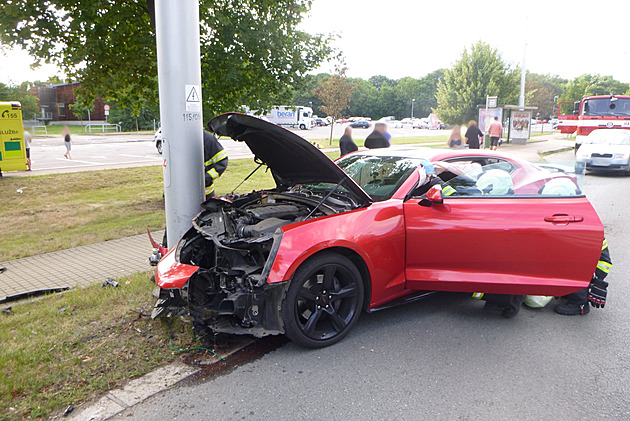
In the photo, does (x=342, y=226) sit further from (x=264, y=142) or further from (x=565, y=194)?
(x=565, y=194)

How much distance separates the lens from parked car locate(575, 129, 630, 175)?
49.0ft

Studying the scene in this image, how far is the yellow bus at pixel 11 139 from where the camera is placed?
14773 millimetres

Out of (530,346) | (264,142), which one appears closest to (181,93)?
(264,142)

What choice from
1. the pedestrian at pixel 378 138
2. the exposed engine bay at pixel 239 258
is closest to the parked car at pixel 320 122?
the pedestrian at pixel 378 138

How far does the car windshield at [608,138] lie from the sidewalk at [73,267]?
15.8m

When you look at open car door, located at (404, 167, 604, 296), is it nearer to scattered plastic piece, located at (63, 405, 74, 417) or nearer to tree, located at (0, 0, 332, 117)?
scattered plastic piece, located at (63, 405, 74, 417)

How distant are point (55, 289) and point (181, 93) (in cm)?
265

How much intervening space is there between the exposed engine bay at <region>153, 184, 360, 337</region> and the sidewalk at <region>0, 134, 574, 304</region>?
1.86 meters

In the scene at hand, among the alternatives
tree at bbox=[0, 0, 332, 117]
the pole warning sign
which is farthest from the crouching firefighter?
tree at bbox=[0, 0, 332, 117]

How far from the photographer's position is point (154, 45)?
8508 millimetres

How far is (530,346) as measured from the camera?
371cm

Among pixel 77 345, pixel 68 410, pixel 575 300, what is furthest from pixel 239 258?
pixel 575 300

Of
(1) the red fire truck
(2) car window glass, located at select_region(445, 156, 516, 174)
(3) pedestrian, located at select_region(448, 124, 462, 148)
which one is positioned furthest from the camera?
(1) the red fire truck

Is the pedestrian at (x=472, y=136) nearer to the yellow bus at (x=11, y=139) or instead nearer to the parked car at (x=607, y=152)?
the parked car at (x=607, y=152)
